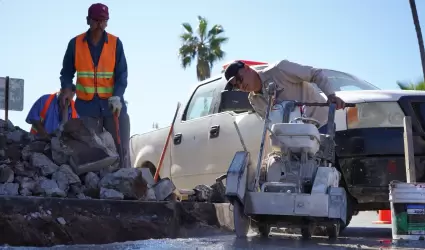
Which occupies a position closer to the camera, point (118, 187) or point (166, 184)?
point (118, 187)

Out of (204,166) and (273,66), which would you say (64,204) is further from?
(204,166)

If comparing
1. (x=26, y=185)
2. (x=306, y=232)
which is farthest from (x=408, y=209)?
(x=26, y=185)

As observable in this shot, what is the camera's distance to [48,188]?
17.0 feet

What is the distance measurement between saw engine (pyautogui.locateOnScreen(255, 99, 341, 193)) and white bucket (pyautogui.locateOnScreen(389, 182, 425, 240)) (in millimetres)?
506

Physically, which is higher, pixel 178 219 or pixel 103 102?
pixel 103 102

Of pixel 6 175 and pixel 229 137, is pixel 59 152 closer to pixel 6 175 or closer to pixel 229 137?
pixel 6 175

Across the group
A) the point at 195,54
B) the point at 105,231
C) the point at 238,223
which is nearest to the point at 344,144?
the point at 238,223

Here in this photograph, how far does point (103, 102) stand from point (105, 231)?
234 cm

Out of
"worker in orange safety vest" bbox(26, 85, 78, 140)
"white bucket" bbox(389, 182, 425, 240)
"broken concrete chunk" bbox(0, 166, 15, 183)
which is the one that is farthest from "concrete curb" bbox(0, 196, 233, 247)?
"worker in orange safety vest" bbox(26, 85, 78, 140)

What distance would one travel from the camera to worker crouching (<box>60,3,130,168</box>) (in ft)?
22.6

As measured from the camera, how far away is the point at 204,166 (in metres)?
8.20

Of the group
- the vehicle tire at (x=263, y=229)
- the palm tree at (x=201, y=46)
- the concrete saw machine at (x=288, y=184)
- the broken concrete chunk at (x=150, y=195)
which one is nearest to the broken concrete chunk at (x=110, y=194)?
the broken concrete chunk at (x=150, y=195)

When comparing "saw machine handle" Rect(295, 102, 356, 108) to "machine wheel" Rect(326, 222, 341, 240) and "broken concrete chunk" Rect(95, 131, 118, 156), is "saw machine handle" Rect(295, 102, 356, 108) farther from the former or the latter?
"broken concrete chunk" Rect(95, 131, 118, 156)

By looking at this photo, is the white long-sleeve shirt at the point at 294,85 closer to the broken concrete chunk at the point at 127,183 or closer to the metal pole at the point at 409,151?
the metal pole at the point at 409,151
